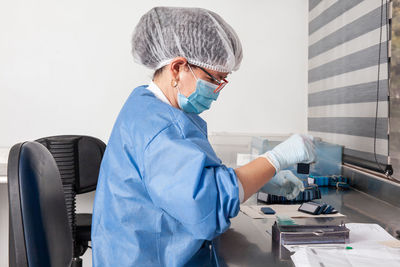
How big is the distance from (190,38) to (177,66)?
0.32 feet

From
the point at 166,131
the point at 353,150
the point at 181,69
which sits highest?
the point at 181,69

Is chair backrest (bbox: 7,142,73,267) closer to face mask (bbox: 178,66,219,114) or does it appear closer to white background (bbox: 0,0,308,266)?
face mask (bbox: 178,66,219,114)

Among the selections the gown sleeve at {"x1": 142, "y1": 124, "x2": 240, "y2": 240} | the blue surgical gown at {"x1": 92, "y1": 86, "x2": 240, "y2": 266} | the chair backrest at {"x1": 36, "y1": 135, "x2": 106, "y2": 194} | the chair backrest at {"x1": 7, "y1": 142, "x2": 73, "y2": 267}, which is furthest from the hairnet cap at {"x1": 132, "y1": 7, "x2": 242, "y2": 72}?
the chair backrest at {"x1": 36, "y1": 135, "x2": 106, "y2": 194}

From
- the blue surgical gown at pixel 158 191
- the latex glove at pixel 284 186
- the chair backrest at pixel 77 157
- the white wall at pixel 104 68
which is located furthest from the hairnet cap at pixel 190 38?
the white wall at pixel 104 68

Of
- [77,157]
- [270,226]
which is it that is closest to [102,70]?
[77,157]

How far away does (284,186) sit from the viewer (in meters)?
1.61

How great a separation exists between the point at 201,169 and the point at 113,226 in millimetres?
347

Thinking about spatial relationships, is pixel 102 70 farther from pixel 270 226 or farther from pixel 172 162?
pixel 172 162

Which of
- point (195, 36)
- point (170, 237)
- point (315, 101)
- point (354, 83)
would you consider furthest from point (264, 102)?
point (170, 237)

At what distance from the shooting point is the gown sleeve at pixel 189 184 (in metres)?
0.89

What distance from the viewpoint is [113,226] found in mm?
1065

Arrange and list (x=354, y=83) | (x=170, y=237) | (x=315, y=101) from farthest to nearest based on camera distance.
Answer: (x=315, y=101), (x=354, y=83), (x=170, y=237)

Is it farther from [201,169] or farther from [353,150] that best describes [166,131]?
[353,150]

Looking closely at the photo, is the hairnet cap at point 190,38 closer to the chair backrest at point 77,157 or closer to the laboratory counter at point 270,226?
the laboratory counter at point 270,226
